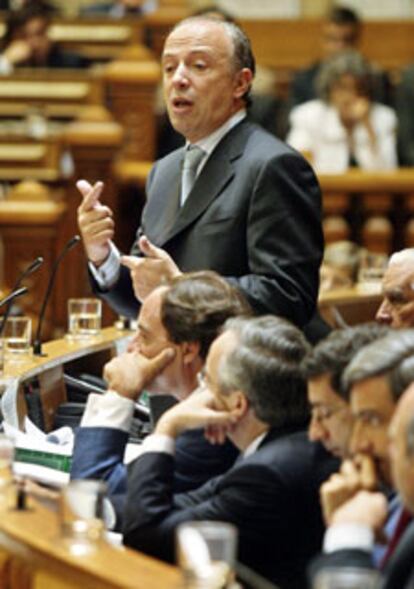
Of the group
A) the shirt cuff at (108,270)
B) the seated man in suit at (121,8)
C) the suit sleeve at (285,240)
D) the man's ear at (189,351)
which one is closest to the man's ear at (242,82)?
the suit sleeve at (285,240)

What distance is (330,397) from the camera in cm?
315

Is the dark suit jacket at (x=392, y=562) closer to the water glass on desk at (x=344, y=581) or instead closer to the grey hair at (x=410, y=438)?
the grey hair at (x=410, y=438)

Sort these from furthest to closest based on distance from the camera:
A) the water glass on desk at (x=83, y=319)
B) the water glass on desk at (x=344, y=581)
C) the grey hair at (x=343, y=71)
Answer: the grey hair at (x=343, y=71) < the water glass on desk at (x=83, y=319) < the water glass on desk at (x=344, y=581)

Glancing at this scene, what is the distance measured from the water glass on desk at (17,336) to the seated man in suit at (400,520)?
6.66 feet

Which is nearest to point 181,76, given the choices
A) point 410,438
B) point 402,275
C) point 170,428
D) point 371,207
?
point 402,275

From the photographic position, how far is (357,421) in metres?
3.03

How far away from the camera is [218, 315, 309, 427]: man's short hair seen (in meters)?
3.34

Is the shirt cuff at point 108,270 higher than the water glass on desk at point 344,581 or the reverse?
the reverse

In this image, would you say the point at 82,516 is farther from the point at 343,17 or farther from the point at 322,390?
the point at 343,17

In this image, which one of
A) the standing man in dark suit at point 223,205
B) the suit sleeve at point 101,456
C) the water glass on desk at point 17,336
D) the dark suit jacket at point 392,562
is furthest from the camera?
the water glass on desk at point 17,336

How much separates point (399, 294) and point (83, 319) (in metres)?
1.01

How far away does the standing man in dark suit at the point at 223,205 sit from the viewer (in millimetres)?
4285

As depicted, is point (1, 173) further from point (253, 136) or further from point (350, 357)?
point (350, 357)

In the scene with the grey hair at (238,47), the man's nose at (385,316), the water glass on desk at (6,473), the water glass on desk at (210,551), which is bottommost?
the man's nose at (385,316)
